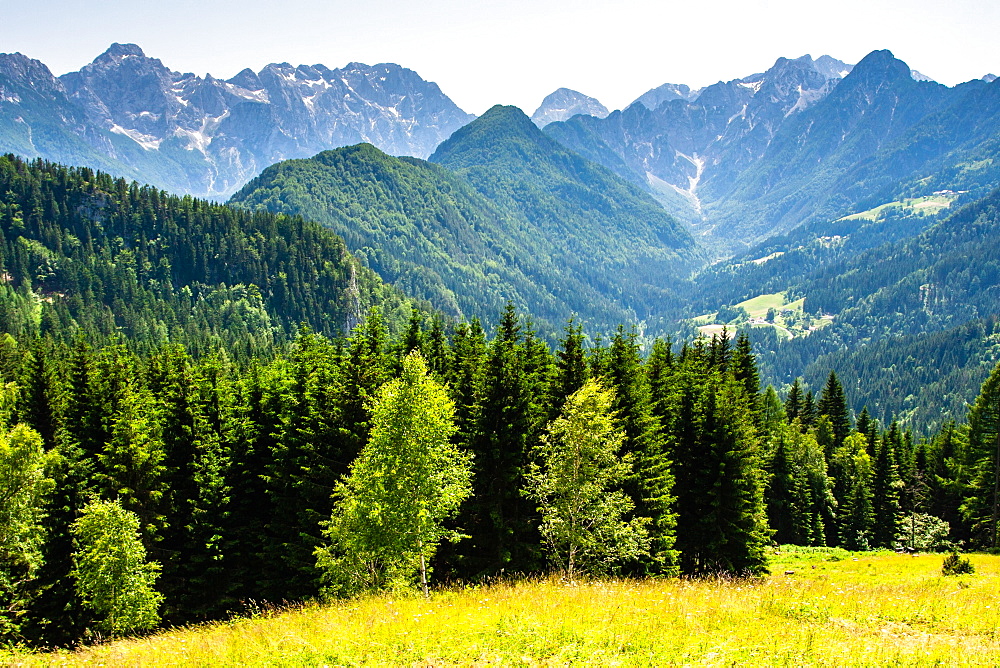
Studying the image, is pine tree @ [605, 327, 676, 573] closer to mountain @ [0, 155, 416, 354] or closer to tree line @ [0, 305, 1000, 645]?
tree line @ [0, 305, 1000, 645]

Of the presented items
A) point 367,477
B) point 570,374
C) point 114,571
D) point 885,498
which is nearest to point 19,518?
point 114,571

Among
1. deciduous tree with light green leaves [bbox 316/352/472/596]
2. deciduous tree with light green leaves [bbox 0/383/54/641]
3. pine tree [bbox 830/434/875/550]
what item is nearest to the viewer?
deciduous tree with light green leaves [bbox 316/352/472/596]

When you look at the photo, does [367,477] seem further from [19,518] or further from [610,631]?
[19,518]

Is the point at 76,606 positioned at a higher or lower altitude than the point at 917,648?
lower

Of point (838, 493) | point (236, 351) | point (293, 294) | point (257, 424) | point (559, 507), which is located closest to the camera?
point (559, 507)

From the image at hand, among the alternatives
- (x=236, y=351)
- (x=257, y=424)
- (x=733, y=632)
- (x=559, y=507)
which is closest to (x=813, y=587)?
(x=733, y=632)

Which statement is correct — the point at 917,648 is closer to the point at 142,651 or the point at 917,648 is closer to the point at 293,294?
the point at 142,651

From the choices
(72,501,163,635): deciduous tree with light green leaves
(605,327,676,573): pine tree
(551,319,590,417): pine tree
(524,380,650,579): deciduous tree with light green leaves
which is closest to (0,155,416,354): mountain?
(72,501,163,635): deciduous tree with light green leaves

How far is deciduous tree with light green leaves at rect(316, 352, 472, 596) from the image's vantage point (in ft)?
82.1

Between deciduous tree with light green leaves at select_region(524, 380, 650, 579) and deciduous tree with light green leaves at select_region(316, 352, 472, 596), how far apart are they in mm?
4320

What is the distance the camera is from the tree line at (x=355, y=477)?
27.0 m

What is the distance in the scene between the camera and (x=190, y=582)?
33375 mm

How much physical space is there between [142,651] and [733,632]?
51.4 ft

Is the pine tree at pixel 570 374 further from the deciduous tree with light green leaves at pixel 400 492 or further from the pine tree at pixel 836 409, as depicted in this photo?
the pine tree at pixel 836 409
